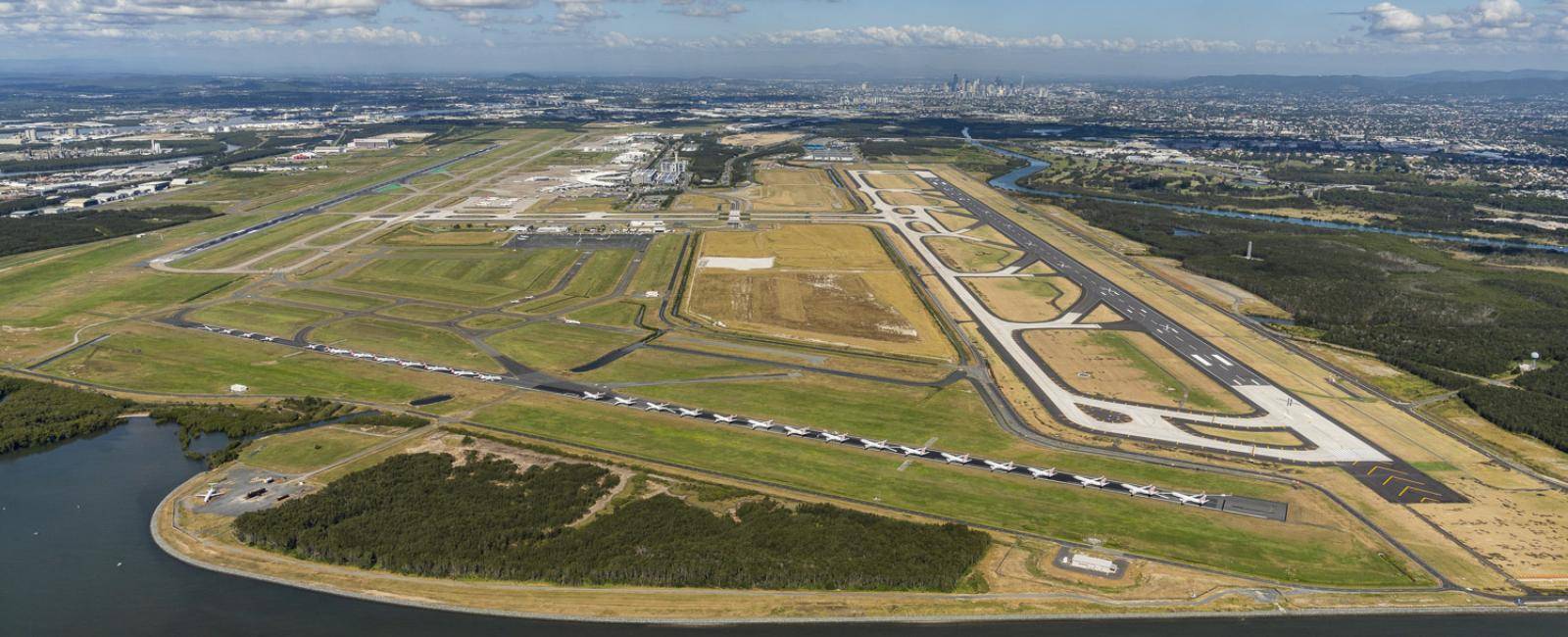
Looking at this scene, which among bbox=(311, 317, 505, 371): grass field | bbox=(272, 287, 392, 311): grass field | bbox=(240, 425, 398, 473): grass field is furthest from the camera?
bbox=(272, 287, 392, 311): grass field

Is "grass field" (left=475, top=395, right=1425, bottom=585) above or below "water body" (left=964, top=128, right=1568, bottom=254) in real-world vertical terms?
below

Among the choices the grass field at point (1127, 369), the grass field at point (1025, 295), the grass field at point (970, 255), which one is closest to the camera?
the grass field at point (1127, 369)

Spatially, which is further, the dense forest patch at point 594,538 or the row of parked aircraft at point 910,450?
the row of parked aircraft at point 910,450

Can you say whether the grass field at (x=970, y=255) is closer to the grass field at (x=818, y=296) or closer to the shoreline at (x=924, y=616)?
the grass field at (x=818, y=296)

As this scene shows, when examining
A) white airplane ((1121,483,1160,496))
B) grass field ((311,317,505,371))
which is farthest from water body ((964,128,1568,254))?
grass field ((311,317,505,371))

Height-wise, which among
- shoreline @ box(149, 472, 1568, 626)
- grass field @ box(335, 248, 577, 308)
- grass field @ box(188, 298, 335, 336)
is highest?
grass field @ box(335, 248, 577, 308)

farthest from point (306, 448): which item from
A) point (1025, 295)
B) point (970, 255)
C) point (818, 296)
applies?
point (970, 255)

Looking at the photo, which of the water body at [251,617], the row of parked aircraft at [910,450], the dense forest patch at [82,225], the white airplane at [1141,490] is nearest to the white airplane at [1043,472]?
the row of parked aircraft at [910,450]

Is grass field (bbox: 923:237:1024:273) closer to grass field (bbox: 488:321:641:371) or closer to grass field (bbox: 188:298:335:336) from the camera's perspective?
grass field (bbox: 488:321:641:371)
